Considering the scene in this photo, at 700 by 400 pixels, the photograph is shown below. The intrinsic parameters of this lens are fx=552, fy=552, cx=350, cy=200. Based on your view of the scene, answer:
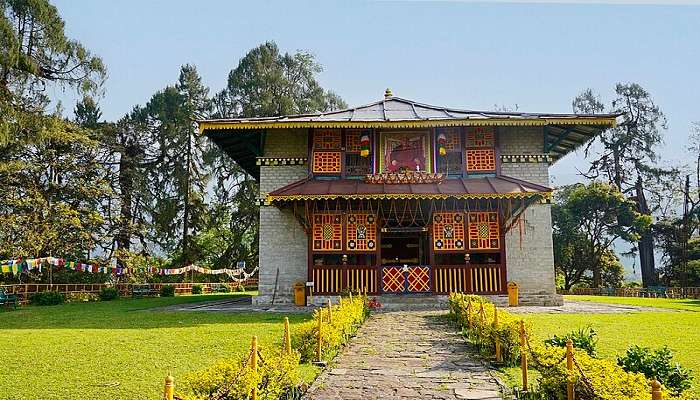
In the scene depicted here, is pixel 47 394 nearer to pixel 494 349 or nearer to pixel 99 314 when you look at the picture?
pixel 494 349

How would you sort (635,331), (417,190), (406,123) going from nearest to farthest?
(635,331) < (417,190) < (406,123)

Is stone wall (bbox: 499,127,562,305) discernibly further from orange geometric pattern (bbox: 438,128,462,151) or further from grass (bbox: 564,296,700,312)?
grass (bbox: 564,296,700,312)

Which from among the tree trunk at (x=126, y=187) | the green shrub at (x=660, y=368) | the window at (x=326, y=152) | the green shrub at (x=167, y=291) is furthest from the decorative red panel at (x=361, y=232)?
the tree trunk at (x=126, y=187)

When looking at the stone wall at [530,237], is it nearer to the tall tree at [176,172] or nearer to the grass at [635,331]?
the grass at [635,331]

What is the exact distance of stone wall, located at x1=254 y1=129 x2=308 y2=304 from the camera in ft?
55.5

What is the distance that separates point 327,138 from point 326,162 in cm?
79

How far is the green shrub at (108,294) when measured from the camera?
76.4ft

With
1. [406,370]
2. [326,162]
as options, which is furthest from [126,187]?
[406,370]

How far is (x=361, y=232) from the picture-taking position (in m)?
16.4

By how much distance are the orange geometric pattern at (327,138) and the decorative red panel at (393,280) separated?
13.8ft

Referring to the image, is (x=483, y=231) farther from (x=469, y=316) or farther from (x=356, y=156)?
(x=469, y=316)

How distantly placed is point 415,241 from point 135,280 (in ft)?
51.8

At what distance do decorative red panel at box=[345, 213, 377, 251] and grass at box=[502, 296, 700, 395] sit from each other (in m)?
5.06

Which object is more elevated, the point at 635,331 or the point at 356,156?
the point at 356,156
